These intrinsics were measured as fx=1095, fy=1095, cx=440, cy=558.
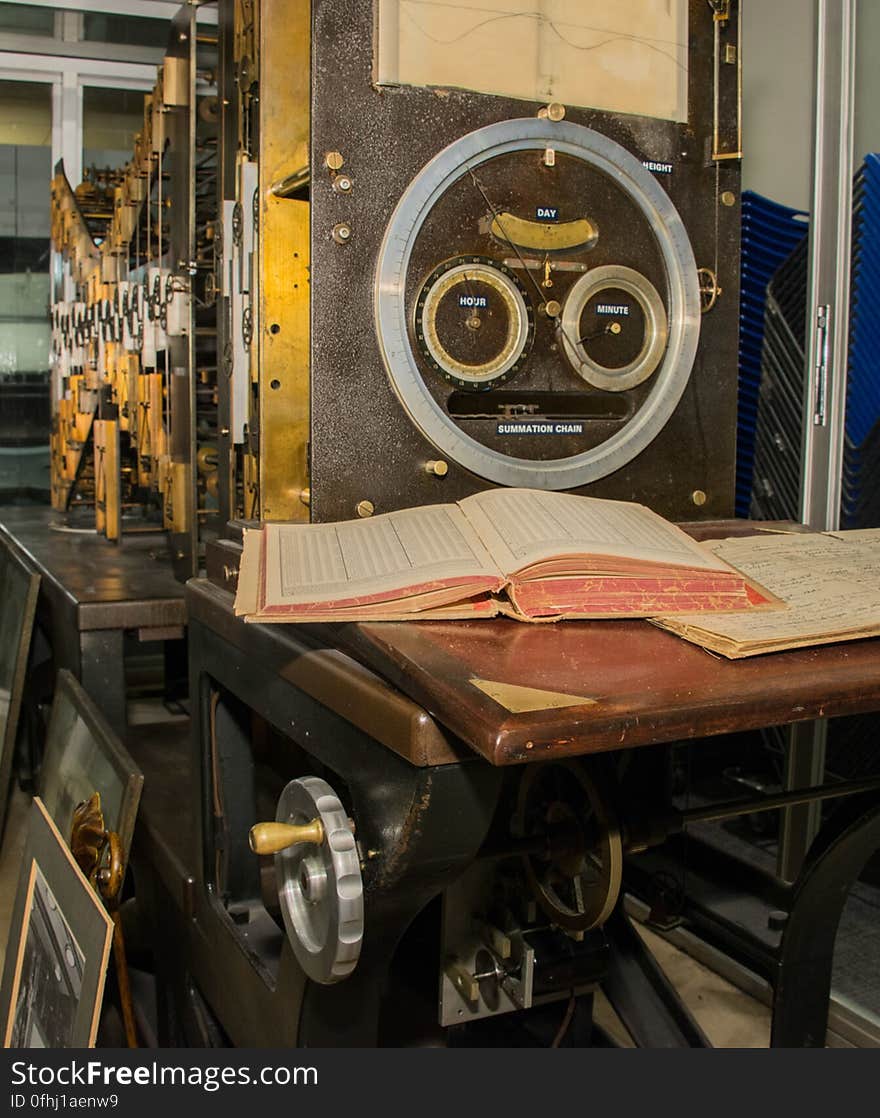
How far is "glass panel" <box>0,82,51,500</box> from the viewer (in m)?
5.20

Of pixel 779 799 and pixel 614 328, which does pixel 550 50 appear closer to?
pixel 614 328

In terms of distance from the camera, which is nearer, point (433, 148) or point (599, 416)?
point (433, 148)

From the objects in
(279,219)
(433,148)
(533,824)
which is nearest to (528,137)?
(433,148)

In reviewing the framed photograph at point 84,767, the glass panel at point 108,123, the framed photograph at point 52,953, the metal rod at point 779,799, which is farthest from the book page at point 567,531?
the glass panel at point 108,123

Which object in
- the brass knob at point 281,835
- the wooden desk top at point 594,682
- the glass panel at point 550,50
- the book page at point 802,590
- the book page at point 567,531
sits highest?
the glass panel at point 550,50

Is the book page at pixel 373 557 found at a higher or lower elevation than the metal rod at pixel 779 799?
higher

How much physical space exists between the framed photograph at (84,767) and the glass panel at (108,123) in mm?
3208

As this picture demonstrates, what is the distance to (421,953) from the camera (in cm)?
175

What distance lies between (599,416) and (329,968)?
96 centimetres

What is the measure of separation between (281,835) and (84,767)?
143 cm

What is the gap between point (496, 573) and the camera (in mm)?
1114

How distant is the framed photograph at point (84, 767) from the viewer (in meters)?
1.94

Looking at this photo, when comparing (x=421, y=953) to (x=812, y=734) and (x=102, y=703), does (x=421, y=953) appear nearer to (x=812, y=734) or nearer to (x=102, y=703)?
(x=812, y=734)
